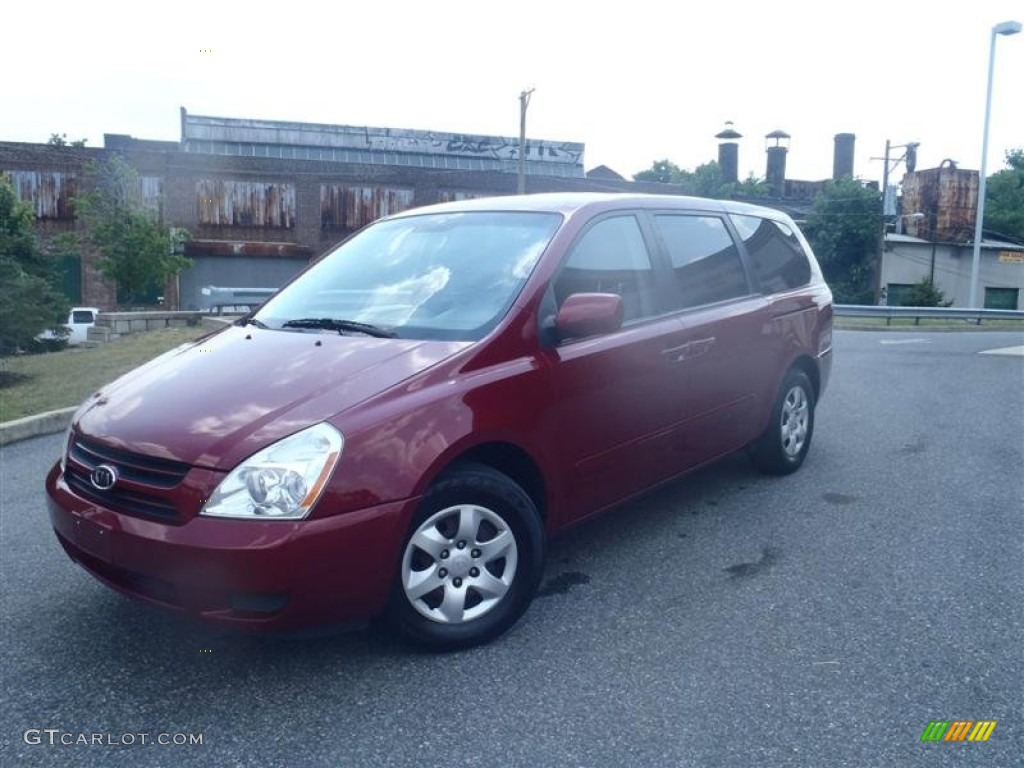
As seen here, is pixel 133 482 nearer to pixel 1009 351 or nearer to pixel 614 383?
pixel 614 383

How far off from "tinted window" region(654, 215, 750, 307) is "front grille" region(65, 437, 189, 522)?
105 inches

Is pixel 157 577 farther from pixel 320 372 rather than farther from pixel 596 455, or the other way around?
pixel 596 455

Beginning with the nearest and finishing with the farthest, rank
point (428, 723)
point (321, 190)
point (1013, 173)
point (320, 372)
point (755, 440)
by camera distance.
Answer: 1. point (428, 723)
2. point (320, 372)
3. point (755, 440)
4. point (321, 190)
5. point (1013, 173)

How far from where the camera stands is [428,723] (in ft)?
9.22

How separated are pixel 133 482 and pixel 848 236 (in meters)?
39.5

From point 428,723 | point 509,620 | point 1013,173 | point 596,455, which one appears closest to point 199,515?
point 428,723

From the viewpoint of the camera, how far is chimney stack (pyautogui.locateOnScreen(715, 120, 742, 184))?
51.2 metres

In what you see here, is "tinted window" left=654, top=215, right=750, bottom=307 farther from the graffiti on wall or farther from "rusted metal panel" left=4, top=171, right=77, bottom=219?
the graffiti on wall

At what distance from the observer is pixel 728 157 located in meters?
51.5

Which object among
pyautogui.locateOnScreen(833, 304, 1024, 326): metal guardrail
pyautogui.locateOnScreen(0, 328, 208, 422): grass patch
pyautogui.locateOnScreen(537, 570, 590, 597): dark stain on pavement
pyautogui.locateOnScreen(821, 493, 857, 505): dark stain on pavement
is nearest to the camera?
pyautogui.locateOnScreen(537, 570, 590, 597): dark stain on pavement

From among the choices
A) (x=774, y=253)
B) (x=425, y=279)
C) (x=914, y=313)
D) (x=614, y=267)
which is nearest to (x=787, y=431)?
(x=774, y=253)

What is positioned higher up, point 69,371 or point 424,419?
point 424,419

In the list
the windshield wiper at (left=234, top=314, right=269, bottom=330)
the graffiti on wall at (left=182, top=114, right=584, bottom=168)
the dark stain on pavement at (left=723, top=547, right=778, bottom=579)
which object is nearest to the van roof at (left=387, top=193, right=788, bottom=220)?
the windshield wiper at (left=234, top=314, right=269, bottom=330)

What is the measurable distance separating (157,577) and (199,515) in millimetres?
273
